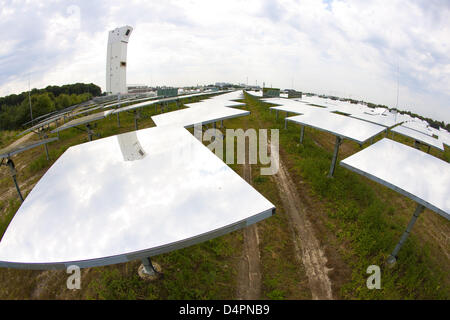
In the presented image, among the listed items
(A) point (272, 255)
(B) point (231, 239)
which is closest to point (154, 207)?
(B) point (231, 239)

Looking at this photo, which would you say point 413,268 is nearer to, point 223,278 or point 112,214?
point 223,278

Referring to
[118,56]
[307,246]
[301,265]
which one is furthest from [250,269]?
[118,56]

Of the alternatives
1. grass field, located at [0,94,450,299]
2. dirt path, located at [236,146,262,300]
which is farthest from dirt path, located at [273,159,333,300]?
dirt path, located at [236,146,262,300]

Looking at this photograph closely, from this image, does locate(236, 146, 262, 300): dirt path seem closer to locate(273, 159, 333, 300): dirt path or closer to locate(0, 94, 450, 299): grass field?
locate(0, 94, 450, 299): grass field

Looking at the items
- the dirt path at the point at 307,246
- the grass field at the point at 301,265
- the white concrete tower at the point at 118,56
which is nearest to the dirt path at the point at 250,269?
the grass field at the point at 301,265

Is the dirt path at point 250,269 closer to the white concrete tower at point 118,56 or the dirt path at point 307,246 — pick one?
the dirt path at point 307,246
